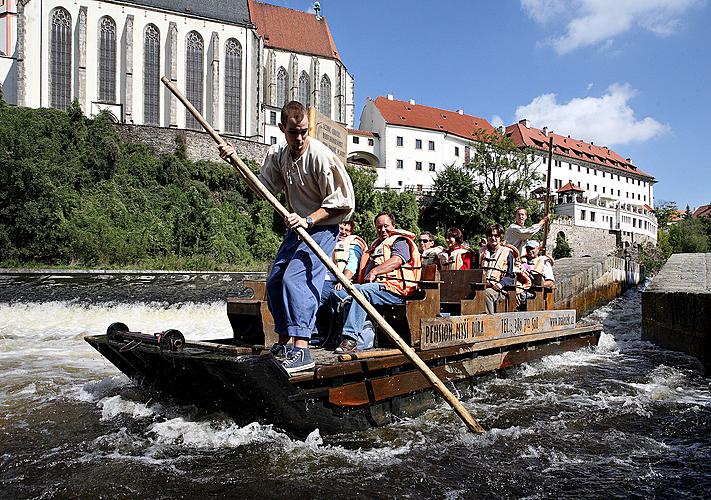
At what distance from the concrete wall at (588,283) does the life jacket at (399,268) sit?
35.1 feet

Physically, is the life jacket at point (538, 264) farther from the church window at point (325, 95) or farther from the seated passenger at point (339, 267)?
the church window at point (325, 95)

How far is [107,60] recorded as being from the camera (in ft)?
153

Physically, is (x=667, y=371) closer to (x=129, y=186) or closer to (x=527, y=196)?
(x=129, y=186)

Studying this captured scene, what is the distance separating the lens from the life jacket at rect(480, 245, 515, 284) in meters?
8.80

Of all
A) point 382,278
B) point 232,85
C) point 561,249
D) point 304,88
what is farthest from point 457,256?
point 304,88

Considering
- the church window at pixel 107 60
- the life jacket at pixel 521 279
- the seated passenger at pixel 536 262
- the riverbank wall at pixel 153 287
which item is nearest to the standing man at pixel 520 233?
the seated passenger at pixel 536 262

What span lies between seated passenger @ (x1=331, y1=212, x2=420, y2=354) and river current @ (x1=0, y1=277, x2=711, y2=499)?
88 cm

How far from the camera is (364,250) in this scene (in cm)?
708

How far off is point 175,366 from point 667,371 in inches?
291

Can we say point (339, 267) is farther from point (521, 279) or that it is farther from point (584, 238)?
point (584, 238)

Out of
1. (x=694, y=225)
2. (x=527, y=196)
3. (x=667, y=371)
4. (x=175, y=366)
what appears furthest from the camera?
(x=694, y=225)

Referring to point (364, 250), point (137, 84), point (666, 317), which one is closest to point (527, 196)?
point (137, 84)

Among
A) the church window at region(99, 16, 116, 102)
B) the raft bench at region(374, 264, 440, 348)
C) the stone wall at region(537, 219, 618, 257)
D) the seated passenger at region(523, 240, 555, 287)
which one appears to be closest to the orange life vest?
the seated passenger at region(523, 240, 555, 287)

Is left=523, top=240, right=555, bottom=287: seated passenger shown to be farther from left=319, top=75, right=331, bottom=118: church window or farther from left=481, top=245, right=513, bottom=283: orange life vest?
left=319, top=75, right=331, bottom=118: church window
